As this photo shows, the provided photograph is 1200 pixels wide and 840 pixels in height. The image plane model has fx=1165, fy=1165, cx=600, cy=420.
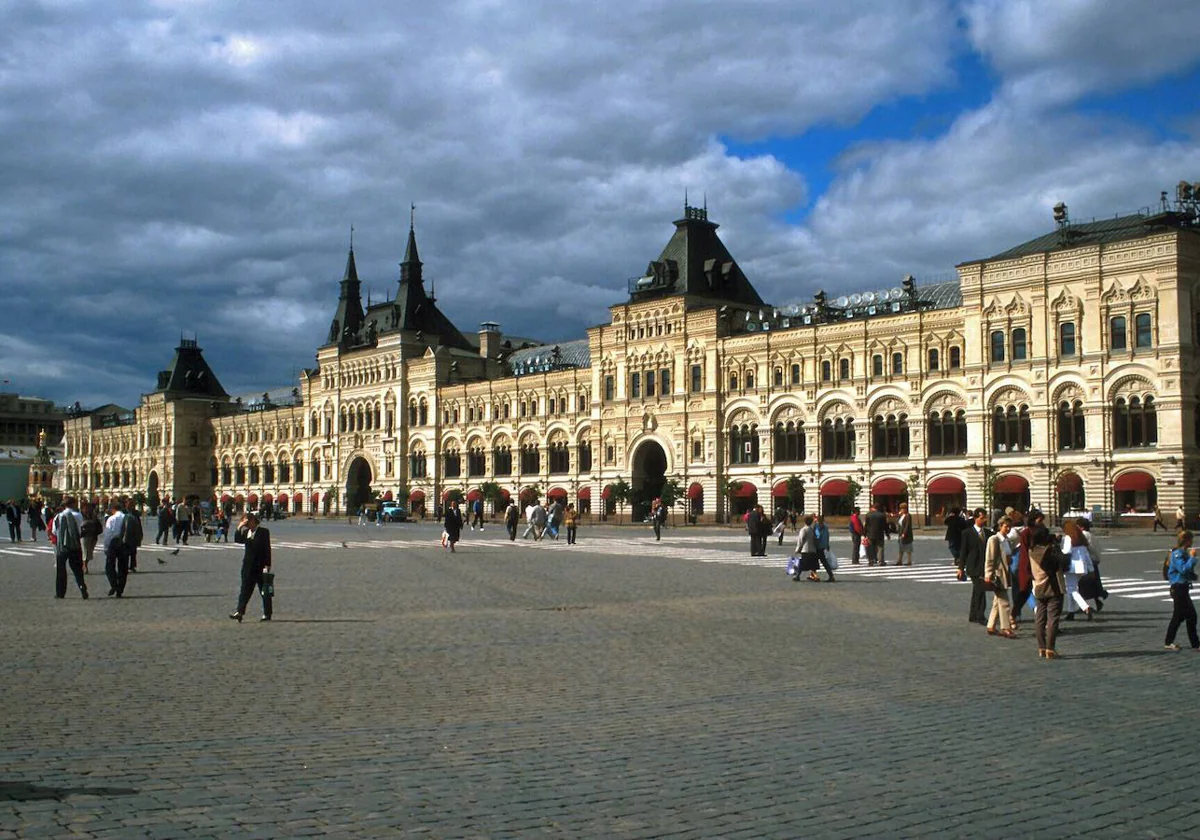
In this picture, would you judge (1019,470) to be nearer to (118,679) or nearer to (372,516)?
(372,516)

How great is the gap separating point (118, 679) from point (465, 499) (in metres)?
85.3

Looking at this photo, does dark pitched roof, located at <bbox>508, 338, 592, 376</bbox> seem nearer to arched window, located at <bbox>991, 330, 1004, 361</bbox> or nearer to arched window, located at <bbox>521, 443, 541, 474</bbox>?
arched window, located at <bbox>521, 443, 541, 474</bbox>

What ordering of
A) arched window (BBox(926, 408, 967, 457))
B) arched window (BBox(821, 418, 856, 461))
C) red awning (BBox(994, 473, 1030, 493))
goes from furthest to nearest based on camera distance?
arched window (BBox(821, 418, 856, 461)) → arched window (BBox(926, 408, 967, 457)) → red awning (BBox(994, 473, 1030, 493))

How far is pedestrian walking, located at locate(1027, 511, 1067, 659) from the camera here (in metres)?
14.5

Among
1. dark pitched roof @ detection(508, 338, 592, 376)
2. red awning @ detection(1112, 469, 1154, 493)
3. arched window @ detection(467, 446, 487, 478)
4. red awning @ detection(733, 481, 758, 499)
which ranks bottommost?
red awning @ detection(733, 481, 758, 499)

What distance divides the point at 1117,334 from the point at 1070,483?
7786 mm

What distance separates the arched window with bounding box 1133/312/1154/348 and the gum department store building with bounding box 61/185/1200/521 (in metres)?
0.07

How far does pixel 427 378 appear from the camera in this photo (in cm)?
10206

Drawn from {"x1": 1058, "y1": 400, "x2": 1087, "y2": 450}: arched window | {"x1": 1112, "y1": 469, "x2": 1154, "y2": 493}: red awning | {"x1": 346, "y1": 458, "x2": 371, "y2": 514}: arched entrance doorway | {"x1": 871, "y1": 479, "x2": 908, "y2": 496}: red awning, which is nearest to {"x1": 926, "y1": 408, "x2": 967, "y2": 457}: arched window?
{"x1": 871, "y1": 479, "x2": 908, "y2": 496}: red awning

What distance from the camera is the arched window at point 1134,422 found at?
56.6m

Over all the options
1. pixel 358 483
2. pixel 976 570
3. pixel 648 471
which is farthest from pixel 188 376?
pixel 976 570

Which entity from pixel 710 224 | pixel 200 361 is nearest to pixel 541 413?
pixel 710 224

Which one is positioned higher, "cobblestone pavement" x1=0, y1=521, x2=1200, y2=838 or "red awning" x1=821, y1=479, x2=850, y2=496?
"red awning" x1=821, y1=479, x2=850, y2=496

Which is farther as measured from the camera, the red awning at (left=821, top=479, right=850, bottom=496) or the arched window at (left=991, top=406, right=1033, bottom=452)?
the red awning at (left=821, top=479, right=850, bottom=496)
